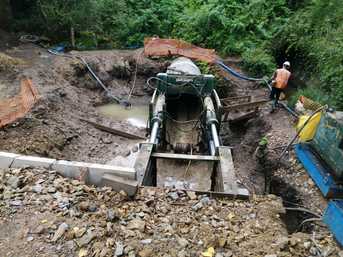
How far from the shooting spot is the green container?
536cm

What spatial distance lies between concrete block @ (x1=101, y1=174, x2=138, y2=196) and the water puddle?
20.4 ft

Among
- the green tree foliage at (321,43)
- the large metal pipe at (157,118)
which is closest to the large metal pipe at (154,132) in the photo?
the large metal pipe at (157,118)

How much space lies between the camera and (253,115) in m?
9.48

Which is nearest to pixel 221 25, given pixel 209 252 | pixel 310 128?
pixel 310 128

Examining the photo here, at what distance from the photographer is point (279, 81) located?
336 inches

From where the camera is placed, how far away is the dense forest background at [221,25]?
32.9 feet

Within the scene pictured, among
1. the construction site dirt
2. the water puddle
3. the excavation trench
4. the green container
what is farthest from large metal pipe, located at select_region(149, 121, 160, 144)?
the water puddle

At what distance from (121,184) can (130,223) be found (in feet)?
2.06

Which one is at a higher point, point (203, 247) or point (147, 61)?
point (203, 247)

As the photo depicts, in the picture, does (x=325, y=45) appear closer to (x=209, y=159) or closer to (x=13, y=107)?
(x=209, y=159)

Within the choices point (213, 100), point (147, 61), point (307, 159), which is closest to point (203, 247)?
point (307, 159)

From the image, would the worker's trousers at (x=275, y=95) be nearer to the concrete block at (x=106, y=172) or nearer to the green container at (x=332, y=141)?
the green container at (x=332, y=141)

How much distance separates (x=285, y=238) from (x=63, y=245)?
253 cm

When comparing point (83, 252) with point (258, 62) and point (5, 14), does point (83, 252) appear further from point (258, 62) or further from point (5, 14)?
point (5, 14)
